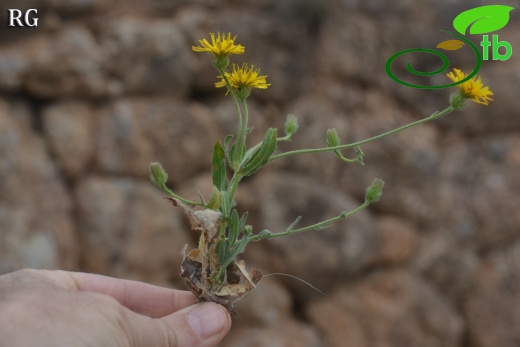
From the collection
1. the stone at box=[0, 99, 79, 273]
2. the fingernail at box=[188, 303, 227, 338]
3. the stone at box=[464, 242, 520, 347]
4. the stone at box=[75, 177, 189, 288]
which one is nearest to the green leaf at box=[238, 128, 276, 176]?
the fingernail at box=[188, 303, 227, 338]

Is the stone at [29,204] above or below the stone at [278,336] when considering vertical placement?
above

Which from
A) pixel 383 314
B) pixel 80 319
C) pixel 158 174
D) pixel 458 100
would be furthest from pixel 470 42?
pixel 383 314

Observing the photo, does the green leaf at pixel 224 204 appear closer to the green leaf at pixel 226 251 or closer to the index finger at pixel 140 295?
the green leaf at pixel 226 251

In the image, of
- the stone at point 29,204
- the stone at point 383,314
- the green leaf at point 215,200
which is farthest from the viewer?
the stone at point 383,314

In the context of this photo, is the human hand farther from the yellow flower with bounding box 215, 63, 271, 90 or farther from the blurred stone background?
the blurred stone background

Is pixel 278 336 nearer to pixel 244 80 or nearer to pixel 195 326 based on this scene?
pixel 195 326

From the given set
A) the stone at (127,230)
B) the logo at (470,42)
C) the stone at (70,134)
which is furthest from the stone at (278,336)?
the logo at (470,42)

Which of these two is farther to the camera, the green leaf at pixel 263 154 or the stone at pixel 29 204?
the stone at pixel 29 204

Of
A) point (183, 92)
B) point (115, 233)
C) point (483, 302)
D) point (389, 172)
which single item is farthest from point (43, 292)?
point (483, 302)

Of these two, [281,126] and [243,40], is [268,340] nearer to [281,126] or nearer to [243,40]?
[281,126]
